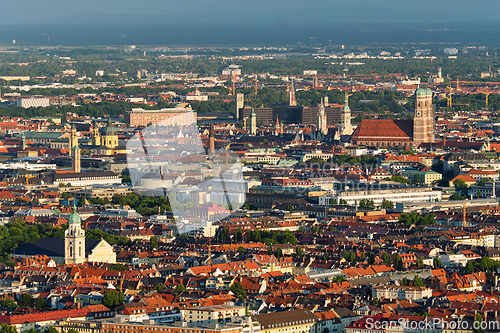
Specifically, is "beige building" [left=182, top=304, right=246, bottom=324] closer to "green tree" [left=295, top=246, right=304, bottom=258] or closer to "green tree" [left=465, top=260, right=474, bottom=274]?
"green tree" [left=465, top=260, right=474, bottom=274]

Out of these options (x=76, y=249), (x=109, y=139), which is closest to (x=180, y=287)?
(x=76, y=249)

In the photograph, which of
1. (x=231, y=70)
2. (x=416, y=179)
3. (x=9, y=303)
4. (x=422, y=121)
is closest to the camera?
(x=9, y=303)

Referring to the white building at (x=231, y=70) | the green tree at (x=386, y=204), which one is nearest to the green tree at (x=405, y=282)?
the green tree at (x=386, y=204)

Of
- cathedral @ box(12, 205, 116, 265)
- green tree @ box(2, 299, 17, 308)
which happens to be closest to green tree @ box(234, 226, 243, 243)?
cathedral @ box(12, 205, 116, 265)

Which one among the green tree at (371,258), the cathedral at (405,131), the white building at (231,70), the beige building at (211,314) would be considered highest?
the beige building at (211,314)

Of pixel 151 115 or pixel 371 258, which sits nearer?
pixel 371 258

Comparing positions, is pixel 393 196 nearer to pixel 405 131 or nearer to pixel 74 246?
pixel 74 246

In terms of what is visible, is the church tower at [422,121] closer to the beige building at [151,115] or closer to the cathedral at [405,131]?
the cathedral at [405,131]
